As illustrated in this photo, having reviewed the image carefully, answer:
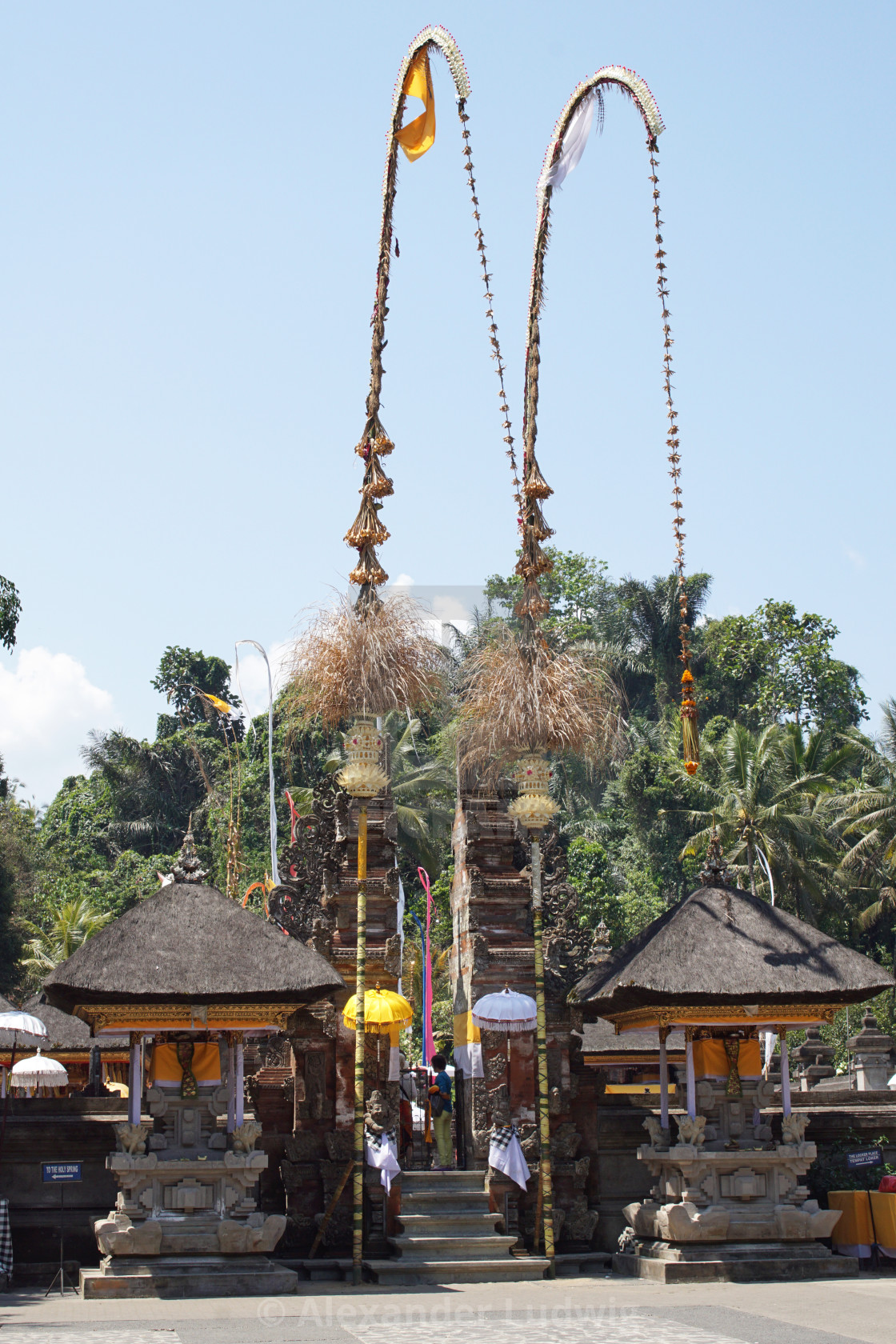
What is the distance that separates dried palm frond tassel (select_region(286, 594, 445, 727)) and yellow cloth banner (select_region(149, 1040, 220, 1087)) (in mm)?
3518

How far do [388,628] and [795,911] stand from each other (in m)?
23.6

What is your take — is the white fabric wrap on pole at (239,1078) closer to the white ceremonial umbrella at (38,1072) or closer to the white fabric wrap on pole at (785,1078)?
the white fabric wrap on pole at (785,1078)

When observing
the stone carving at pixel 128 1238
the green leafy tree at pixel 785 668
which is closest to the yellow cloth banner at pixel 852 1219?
the stone carving at pixel 128 1238

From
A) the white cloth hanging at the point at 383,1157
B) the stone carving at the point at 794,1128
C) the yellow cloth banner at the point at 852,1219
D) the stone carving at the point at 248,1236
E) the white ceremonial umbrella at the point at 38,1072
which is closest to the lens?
the stone carving at the point at 248,1236

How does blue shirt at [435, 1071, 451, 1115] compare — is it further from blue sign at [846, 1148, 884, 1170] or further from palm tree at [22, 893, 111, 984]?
palm tree at [22, 893, 111, 984]

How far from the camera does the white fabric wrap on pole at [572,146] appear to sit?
1541cm

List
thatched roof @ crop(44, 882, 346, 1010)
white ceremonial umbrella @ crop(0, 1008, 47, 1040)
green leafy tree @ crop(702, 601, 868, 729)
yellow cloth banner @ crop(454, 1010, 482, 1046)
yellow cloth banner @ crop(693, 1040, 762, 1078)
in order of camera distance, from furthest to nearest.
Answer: green leafy tree @ crop(702, 601, 868, 729), white ceremonial umbrella @ crop(0, 1008, 47, 1040), yellow cloth banner @ crop(454, 1010, 482, 1046), yellow cloth banner @ crop(693, 1040, 762, 1078), thatched roof @ crop(44, 882, 346, 1010)

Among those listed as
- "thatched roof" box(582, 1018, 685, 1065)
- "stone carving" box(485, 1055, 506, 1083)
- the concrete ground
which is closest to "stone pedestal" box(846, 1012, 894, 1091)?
"thatched roof" box(582, 1018, 685, 1065)

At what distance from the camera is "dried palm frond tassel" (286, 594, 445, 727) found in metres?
14.0

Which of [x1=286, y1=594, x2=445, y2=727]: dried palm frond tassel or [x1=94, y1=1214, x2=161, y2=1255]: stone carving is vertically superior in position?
[x1=286, y1=594, x2=445, y2=727]: dried palm frond tassel

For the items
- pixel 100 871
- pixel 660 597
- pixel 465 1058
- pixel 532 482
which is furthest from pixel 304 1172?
pixel 660 597

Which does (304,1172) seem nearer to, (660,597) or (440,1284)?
(440,1284)

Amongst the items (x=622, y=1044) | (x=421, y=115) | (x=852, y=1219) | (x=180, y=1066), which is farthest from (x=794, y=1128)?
(x=421, y=115)

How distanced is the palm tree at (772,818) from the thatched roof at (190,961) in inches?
781
